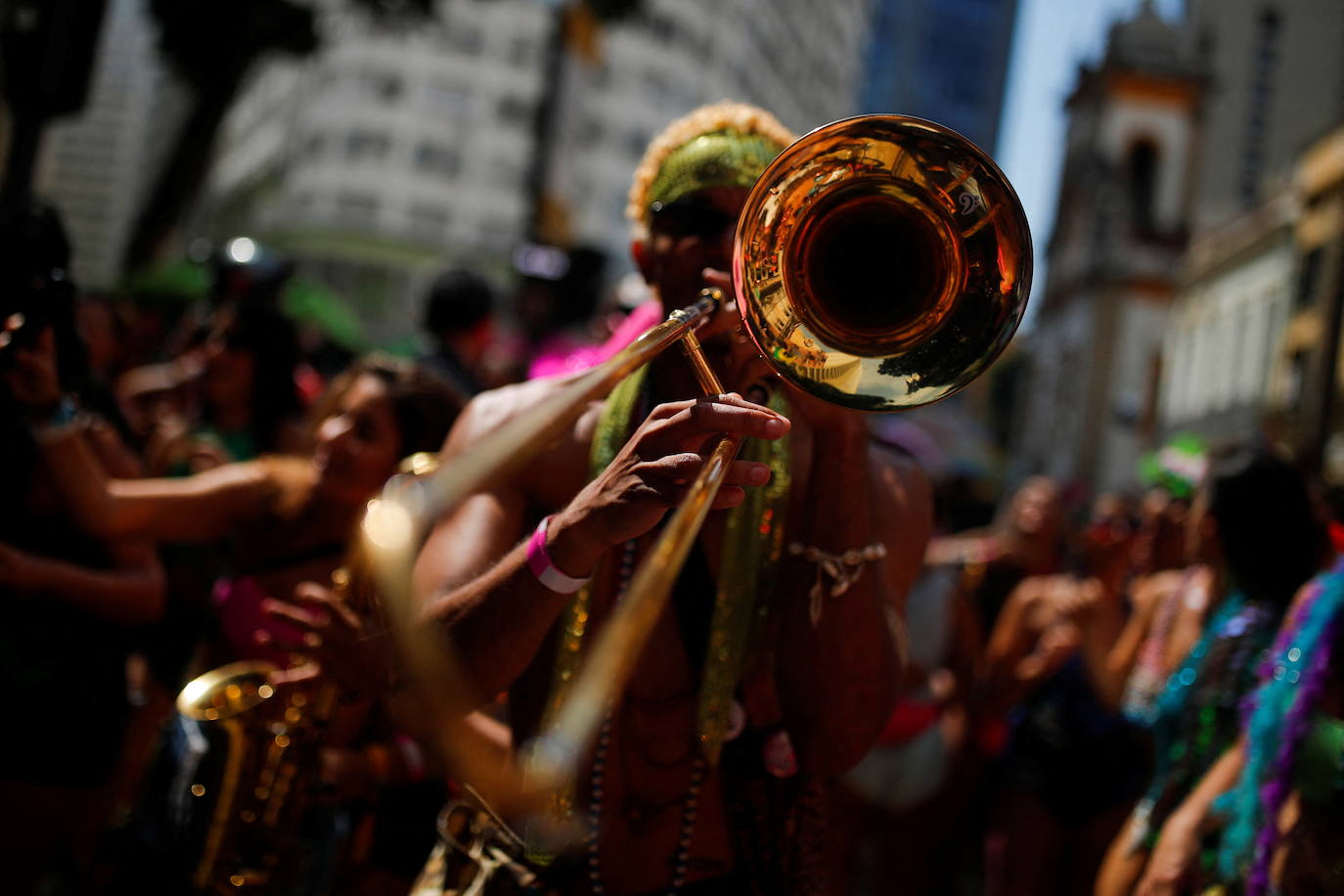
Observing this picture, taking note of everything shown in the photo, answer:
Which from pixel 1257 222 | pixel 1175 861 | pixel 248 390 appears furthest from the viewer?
pixel 1257 222

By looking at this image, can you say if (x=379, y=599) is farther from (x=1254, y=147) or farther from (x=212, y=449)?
(x=1254, y=147)

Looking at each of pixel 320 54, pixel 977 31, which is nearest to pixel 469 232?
pixel 320 54

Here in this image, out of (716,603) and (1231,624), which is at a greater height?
(716,603)

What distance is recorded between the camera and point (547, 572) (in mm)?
1946

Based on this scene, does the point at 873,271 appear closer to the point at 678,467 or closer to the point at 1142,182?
the point at 678,467

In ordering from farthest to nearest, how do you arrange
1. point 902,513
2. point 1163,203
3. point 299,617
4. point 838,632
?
point 1163,203
point 299,617
point 902,513
point 838,632

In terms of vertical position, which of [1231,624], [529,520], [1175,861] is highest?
[529,520]

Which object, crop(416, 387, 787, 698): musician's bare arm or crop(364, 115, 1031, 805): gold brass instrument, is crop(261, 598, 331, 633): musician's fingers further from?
crop(364, 115, 1031, 805): gold brass instrument

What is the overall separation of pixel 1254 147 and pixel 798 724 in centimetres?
4888

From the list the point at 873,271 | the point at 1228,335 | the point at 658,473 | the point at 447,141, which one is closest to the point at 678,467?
the point at 658,473

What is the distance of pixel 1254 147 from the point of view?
45.0 meters

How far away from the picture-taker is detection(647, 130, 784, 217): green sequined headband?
7.85 ft

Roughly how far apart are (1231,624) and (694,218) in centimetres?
205

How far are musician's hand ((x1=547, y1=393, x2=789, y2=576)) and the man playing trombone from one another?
1.05ft
